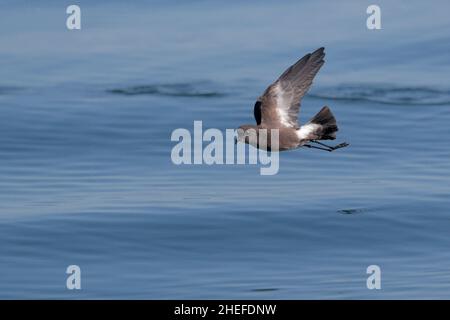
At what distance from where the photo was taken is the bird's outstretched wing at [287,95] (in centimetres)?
1596

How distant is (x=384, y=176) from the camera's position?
25.0m

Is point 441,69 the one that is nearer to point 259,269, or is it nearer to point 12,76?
point 12,76

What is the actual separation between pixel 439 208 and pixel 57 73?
12084 mm

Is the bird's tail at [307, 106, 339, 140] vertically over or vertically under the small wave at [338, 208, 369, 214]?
under

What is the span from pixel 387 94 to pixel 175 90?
166 inches

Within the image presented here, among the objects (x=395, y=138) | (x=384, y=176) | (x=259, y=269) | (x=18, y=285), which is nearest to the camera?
(x=18, y=285)

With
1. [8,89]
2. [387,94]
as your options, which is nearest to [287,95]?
[387,94]

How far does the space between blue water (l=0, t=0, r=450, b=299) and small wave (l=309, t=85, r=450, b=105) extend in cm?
6

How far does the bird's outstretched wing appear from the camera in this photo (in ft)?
52.4

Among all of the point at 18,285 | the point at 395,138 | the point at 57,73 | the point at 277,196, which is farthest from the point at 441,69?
the point at 18,285

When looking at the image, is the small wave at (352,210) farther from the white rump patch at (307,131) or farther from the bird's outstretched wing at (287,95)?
the white rump patch at (307,131)

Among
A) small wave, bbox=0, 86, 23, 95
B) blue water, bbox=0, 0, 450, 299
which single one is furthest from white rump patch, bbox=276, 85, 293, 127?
small wave, bbox=0, 86, 23, 95

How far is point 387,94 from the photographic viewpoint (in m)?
30.6

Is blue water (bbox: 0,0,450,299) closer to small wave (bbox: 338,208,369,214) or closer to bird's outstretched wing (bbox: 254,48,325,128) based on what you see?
small wave (bbox: 338,208,369,214)
